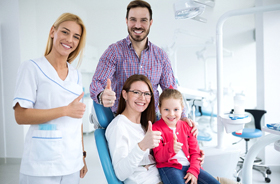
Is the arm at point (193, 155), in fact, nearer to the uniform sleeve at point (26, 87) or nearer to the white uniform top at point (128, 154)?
the white uniform top at point (128, 154)

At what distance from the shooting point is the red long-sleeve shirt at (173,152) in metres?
1.21

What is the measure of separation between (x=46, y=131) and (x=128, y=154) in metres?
0.42

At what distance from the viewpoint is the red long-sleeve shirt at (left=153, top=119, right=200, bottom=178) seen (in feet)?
3.97

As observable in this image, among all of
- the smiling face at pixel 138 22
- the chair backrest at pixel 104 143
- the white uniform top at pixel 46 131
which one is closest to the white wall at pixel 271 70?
the smiling face at pixel 138 22

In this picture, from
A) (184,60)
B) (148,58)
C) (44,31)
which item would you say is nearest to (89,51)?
(44,31)

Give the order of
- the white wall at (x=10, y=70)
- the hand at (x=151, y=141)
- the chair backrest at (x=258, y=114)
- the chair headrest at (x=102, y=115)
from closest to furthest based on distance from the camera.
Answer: the hand at (x=151, y=141) → the chair headrest at (x=102, y=115) → the chair backrest at (x=258, y=114) → the white wall at (x=10, y=70)

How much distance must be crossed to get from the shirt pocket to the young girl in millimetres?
577

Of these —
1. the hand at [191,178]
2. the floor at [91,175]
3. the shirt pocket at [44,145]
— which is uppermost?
the shirt pocket at [44,145]

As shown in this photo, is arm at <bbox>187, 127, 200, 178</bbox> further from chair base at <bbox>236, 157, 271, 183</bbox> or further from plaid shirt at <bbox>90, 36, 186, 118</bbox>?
chair base at <bbox>236, 157, 271, 183</bbox>

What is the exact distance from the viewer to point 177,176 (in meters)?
1.17

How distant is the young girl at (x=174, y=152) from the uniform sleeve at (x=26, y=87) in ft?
2.41

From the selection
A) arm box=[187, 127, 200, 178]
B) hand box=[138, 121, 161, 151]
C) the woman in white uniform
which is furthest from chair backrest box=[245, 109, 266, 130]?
the woman in white uniform

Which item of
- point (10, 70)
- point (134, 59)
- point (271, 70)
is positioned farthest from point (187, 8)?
point (10, 70)

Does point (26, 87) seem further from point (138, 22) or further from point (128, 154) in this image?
point (138, 22)
